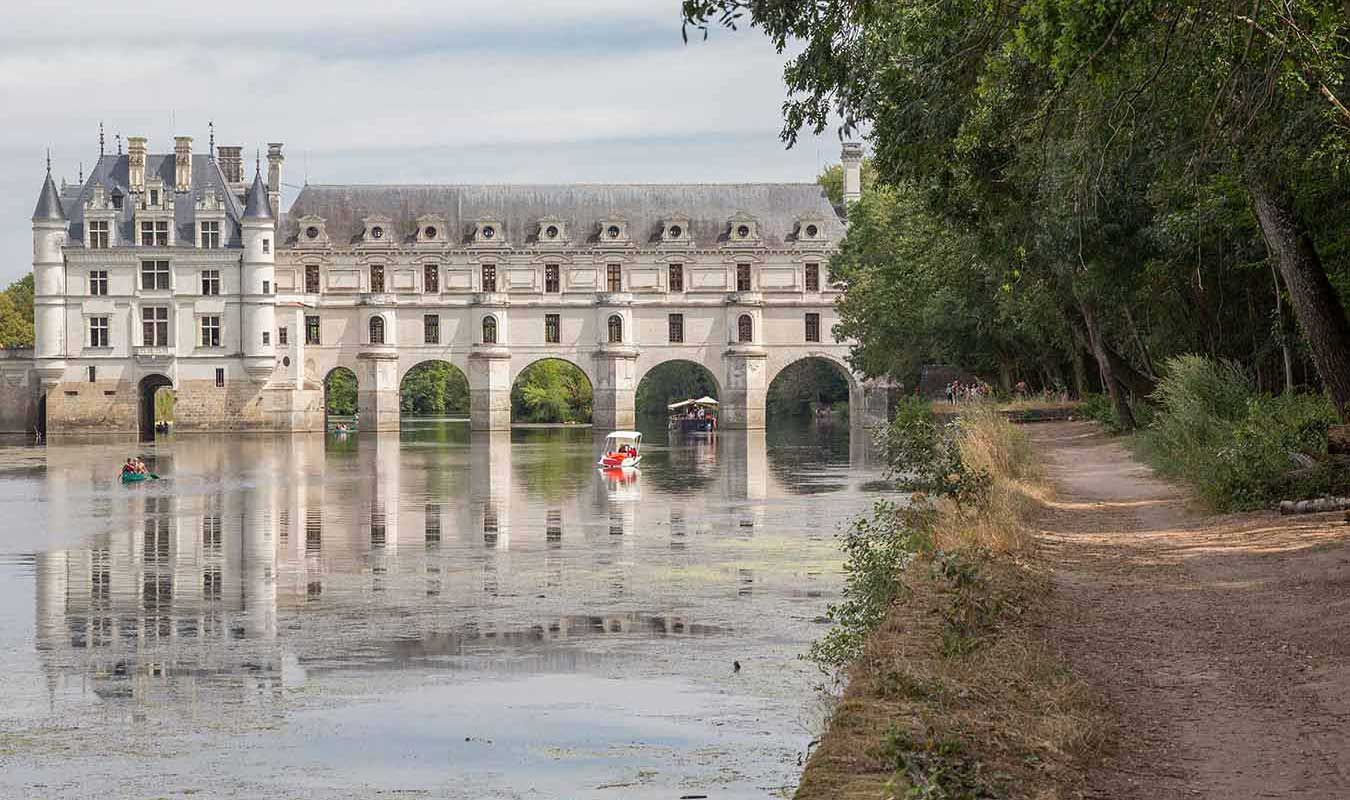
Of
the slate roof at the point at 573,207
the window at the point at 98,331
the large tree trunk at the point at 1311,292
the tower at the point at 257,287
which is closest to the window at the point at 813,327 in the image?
the slate roof at the point at 573,207

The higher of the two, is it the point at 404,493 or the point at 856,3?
the point at 856,3

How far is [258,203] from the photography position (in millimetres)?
78750

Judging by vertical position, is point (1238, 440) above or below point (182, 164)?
below

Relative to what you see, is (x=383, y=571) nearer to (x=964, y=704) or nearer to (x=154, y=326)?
(x=964, y=704)

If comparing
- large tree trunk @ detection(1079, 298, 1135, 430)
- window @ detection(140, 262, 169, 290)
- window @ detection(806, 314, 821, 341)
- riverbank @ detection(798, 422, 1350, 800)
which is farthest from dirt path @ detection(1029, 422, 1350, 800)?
window @ detection(140, 262, 169, 290)

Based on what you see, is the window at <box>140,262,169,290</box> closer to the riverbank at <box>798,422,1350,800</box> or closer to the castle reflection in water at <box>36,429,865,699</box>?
the castle reflection in water at <box>36,429,865,699</box>

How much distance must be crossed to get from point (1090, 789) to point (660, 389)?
336ft

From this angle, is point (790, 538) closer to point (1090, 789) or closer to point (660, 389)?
point (1090, 789)

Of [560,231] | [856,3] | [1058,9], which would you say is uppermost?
[560,231]

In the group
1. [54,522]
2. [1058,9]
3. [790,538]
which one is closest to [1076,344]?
[790,538]

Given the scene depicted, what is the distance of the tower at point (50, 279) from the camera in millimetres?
77750

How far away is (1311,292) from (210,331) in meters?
67.7

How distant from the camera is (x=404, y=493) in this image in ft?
118

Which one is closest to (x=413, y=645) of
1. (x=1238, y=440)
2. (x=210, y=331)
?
(x=1238, y=440)
